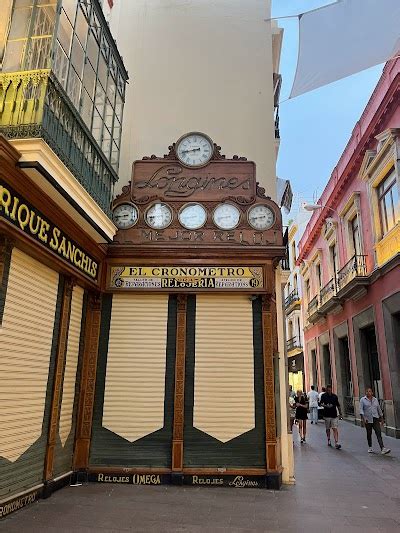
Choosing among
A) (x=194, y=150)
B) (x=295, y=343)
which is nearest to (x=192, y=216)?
(x=194, y=150)

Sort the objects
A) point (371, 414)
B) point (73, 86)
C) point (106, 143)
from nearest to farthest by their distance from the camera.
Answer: point (73, 86) < point (106, 143) < point (371, 414)

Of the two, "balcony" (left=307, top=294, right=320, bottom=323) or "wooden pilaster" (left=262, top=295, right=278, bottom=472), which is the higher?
"balcony" (left=307, top=294, right=320, bottom=323)

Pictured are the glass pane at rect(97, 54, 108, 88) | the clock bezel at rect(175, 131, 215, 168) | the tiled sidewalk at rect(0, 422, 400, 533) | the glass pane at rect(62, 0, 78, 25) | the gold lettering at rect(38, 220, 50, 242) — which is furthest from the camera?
the clock bezel at rect(175, 131, 215, 168)

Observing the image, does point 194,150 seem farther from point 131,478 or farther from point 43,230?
point 131,478

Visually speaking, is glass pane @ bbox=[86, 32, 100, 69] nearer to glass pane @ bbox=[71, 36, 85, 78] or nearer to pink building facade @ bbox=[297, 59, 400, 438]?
glass pane @ bbox=[71, 36, 85, 78]

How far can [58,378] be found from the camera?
640cm

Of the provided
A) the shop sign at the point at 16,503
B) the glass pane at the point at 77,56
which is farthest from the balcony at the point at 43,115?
the shop sign at the point at 16,503

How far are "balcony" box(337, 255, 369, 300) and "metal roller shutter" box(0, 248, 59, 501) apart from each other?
12.5 m

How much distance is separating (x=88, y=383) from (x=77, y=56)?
17.9 feet

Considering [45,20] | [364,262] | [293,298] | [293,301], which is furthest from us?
[293,298]

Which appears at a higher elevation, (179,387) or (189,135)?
(189,135)

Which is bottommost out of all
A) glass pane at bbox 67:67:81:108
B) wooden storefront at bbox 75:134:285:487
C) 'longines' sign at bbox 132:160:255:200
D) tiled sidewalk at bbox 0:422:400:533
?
tiled sidewalk at bbox 0:422:400:533

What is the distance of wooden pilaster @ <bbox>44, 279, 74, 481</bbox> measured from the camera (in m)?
6.08

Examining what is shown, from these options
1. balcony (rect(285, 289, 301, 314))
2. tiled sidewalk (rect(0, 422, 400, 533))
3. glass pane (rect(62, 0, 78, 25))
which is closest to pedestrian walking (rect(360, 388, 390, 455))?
tiled sidewalk (rect(0, 422, 400, 533))
